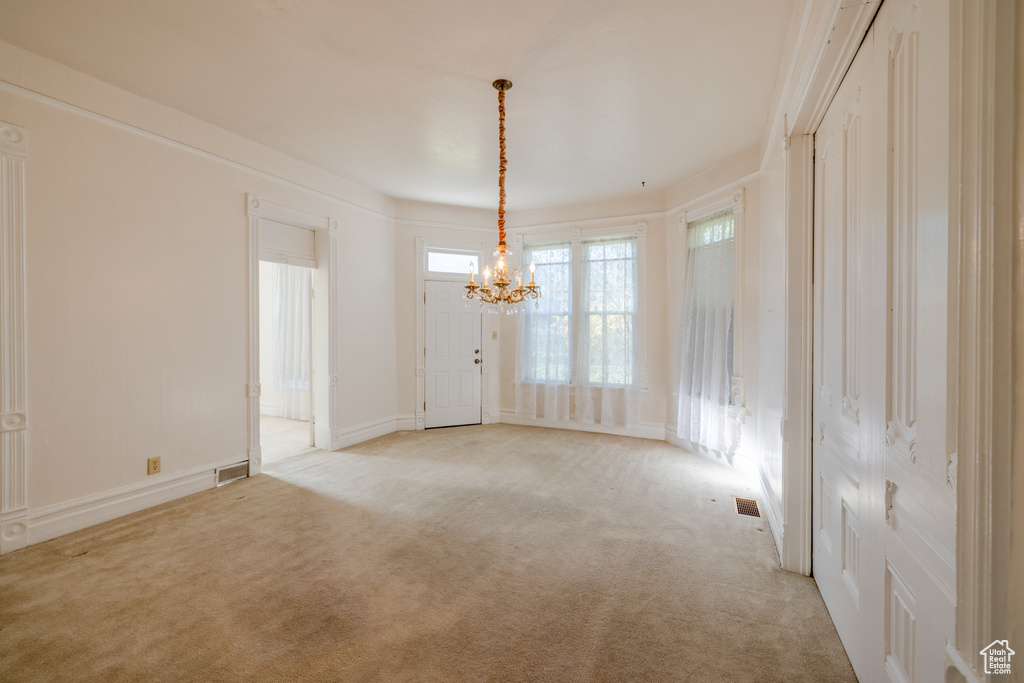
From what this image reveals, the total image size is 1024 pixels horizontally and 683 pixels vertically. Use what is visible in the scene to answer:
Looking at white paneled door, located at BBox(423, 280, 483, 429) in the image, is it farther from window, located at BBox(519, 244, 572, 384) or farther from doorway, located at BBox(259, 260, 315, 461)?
doorway, located at BBox(259, 260, 315, 461)

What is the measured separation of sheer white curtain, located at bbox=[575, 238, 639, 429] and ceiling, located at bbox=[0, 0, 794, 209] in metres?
1.59

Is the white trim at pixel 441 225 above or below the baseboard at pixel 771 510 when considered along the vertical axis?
above

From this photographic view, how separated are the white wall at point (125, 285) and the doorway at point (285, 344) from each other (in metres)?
2.95

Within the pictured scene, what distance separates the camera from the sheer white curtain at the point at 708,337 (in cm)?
458

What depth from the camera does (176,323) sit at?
11.7 ft

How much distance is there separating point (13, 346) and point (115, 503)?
1268mm

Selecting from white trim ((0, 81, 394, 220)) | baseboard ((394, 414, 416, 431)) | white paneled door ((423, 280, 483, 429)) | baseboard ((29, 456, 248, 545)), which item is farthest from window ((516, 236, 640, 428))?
baseboard ((29, 456, 248, 545))

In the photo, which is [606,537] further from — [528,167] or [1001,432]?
[528,167]

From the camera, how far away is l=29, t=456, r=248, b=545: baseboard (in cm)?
285

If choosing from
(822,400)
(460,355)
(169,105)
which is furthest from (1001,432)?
(460,355)

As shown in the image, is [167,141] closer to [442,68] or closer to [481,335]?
[442,68]

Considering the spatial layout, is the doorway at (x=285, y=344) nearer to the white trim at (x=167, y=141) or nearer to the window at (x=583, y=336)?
the white trim at (x=167, y=141)

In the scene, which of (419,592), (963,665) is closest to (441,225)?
(419,592)
